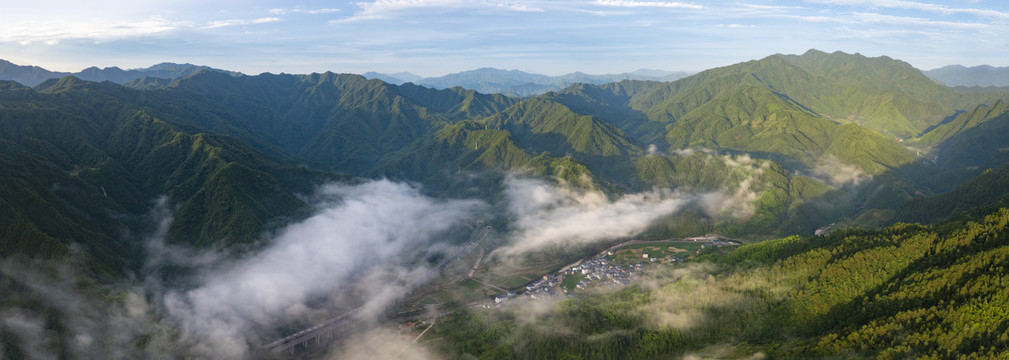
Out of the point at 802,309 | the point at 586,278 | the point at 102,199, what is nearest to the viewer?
the point at 802,309

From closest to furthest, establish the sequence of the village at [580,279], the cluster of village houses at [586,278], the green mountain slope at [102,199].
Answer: the green mountain slope at [102,199]
the village at [580,279]
the cluster of village houses at [586,278]

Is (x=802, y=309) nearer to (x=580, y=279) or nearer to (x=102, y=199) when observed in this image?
(x=580, y=279)

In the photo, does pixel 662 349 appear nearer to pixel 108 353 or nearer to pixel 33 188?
pixel 108 353

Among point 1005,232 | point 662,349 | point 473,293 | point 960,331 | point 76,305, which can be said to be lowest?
point 473,293

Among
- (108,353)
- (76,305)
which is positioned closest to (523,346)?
(108,353)

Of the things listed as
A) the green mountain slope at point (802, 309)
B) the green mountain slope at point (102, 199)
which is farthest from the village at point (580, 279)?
the green mountain slope at point (102, 199)

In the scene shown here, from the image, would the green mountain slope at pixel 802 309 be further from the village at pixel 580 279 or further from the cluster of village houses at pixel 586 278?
the cluster of village houses at pixel 586 278

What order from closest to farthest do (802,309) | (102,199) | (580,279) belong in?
(802,309) < (102,199) < (580,279)

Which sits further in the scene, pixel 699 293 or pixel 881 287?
pixel 699 293

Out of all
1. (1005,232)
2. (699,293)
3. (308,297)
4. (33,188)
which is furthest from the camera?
(308,297)

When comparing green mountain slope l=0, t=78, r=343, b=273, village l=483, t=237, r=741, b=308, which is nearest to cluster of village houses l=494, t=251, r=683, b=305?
village l=483, t=237, r=741, b=308

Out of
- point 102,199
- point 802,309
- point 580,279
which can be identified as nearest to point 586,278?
point 580,279
